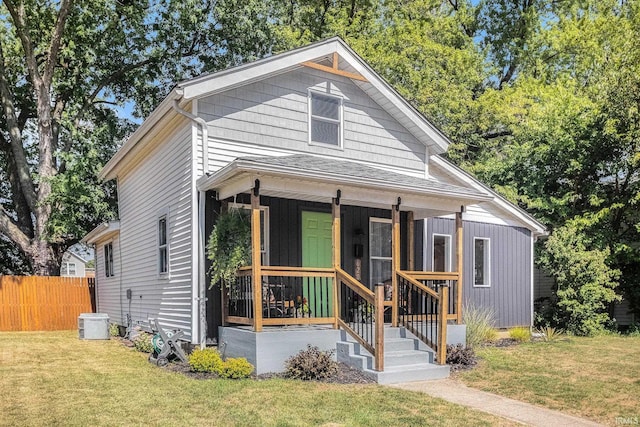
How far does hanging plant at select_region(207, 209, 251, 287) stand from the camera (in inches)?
355

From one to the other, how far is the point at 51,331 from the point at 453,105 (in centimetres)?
1754

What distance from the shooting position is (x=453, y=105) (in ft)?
75.4

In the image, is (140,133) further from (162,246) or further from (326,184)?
(326,184)

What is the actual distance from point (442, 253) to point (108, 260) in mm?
10345

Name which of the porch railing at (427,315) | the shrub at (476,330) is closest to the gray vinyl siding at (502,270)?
the shrub at (476,330)

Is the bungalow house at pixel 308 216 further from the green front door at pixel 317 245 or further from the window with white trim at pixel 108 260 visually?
the window with white trim at pixel 108 260

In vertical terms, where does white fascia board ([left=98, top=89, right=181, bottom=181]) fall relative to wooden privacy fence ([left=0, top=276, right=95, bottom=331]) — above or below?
above

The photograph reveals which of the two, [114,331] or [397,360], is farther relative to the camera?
[114,331]

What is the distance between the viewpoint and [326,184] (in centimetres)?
932

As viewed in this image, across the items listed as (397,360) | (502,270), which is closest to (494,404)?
(397,360)

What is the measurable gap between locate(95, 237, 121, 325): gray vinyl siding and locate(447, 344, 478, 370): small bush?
926 centimetres

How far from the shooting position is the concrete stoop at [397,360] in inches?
328

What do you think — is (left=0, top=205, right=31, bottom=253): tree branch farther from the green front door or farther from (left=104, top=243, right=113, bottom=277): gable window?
the green front door

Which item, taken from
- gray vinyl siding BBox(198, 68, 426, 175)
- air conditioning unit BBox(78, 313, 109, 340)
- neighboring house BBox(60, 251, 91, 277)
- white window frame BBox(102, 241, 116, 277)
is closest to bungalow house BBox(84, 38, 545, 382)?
gray vinyl siding BBox(198, 68, 426, 175)
